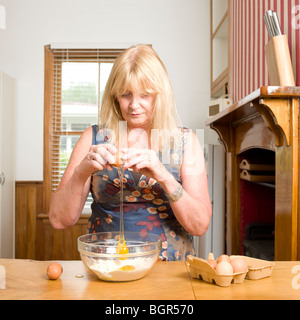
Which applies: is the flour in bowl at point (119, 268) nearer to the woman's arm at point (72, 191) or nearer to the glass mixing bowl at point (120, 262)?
the glass mixing bowl at point (120, 262)

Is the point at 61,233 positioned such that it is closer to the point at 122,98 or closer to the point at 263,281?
the point at 122,98

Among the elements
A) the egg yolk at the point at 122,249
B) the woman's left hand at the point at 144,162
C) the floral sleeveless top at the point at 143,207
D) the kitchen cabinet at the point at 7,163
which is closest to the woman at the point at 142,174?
the floral sleeveless top at the point at 143,207

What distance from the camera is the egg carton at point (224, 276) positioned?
762 mm

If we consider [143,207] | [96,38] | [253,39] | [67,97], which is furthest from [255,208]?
[96,38]

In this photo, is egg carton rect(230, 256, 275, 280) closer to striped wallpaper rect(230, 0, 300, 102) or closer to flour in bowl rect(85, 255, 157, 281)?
flour in bowl rect(85, 255, 157, 281)

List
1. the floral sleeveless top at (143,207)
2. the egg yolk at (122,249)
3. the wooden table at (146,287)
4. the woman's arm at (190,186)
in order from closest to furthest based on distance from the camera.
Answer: the wooden table at (146,287) → the egg yolk at (122,249) → the woman's arm at (190,186) → the floral sleeveless top at (143,207)

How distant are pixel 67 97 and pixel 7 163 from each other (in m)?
0.81

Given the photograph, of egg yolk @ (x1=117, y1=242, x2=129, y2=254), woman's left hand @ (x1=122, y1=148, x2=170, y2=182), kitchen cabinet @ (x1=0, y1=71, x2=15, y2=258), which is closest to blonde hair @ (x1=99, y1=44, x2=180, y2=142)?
woman's left hand @ (x1=122, y1=148, x2=170, y2=182)

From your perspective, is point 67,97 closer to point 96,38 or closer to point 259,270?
point 96,38

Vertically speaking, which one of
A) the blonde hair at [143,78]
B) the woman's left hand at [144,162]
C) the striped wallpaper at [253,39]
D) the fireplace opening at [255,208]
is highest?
the striped wallpaper at [253,39]

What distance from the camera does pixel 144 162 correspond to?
0.95 meters

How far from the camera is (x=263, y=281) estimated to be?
0.80 metres
